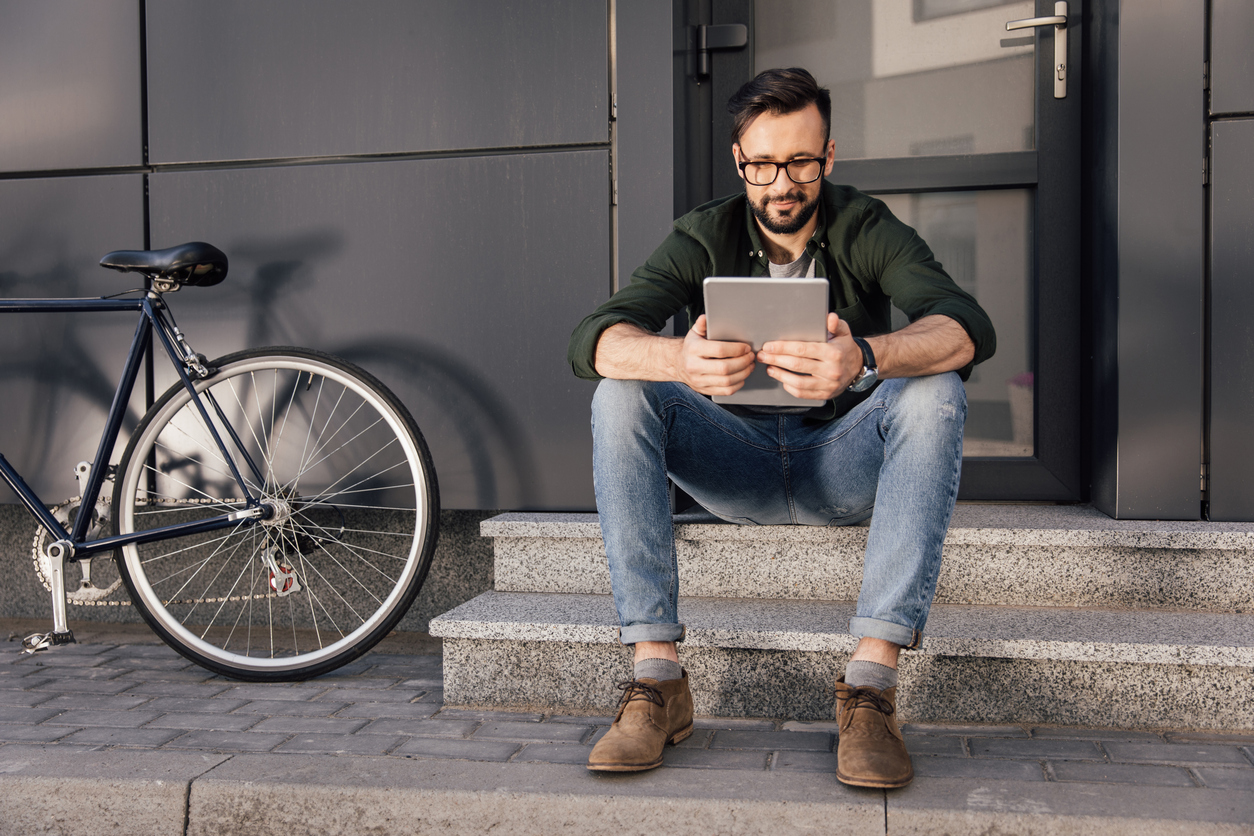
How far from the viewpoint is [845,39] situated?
10.8 feet

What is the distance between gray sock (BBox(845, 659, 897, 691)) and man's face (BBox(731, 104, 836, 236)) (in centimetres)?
106

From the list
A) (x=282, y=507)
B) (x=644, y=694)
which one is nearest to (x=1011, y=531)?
(x=644, y=694)

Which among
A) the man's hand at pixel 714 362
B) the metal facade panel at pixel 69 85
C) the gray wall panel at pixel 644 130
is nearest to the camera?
the man's hand at pixel 714 362

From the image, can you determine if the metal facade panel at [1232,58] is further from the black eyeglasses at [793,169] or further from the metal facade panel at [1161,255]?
the black eyeglasses at [793,169]

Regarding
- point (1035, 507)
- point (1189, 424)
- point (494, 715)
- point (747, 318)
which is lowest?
point (494, 715)

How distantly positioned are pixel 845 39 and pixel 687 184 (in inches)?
31.3

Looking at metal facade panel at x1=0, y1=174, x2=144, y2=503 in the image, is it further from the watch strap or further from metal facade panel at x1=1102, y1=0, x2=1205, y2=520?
metal facade panel at x1=1102, y1=0, x2=1205, y2=520

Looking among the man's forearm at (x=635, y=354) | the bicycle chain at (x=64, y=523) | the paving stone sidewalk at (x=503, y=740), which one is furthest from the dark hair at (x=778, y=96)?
the bicycle chain at (x=64, y=523)

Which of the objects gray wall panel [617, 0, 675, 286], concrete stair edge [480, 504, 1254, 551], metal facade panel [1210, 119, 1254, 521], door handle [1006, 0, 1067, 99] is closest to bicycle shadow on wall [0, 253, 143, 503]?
concrete stair edge [480, 504, 1254, 551]

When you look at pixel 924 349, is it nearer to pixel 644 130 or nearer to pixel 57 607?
pixel 644 130

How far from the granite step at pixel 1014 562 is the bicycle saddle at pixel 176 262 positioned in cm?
134

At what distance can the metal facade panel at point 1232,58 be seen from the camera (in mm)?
2672

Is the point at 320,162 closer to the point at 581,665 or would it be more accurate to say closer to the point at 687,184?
the point at 687,184

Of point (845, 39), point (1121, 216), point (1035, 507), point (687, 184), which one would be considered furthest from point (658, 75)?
point (1035, 507)
